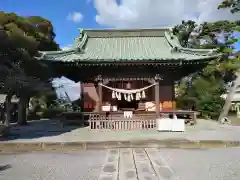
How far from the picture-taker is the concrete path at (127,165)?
212 inches

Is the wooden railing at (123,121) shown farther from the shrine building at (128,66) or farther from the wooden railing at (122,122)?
the shrine building at (128,66)

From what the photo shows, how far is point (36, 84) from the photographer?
16.6 meters

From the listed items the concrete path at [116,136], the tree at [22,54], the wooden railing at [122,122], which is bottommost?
the concrete path at [116,136]

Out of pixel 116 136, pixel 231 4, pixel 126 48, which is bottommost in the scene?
pixel 116 136

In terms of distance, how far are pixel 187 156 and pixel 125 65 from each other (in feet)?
23.8

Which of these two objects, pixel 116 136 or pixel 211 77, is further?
pixel 211 77

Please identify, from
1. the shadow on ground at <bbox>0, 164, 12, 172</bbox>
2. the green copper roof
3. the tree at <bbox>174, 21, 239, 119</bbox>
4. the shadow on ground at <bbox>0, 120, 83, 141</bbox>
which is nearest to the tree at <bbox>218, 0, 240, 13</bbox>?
the tree at <bbox>174, 21, 239, 119</bbox>

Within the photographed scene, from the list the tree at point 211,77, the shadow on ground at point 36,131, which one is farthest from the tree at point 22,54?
the tree at point 211,77

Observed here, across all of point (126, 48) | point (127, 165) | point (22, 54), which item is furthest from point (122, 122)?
point (22, 54)

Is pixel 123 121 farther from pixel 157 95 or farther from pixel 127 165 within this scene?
pixel 127 165

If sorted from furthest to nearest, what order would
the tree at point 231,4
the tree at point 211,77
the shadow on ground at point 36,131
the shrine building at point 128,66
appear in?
the tree at point 211,77 < the tree at point 231,4 < the shrine building at point 128,66 < the shadow on ground at point 36,131

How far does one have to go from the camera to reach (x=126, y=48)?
51.8 ft

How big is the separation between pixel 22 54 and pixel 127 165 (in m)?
13.8

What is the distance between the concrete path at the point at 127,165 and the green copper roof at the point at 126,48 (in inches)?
248
